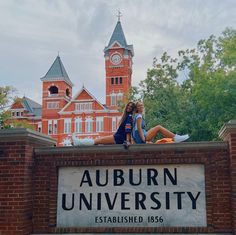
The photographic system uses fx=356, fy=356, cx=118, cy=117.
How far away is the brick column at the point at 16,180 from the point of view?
20.8 feet

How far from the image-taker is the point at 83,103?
57.8 metres

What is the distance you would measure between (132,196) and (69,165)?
131cm

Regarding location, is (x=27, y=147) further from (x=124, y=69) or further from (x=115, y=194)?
(x=124, y=69)

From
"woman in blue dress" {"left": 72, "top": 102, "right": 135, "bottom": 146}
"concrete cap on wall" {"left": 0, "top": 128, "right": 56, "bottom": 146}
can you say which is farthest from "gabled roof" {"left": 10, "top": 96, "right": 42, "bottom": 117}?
"woman in blue dress" {"left": 72, "top": 102, "right": 135, "bottom": 146}

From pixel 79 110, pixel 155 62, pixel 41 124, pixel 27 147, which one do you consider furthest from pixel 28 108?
pixel 27 147

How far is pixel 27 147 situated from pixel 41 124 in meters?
56.0

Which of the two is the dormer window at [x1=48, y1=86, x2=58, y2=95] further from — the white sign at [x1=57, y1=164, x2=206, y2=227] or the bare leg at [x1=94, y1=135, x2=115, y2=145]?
the white sign at [x1=57, y1=164, x2=206, y2=227]

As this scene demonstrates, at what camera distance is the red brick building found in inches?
2235

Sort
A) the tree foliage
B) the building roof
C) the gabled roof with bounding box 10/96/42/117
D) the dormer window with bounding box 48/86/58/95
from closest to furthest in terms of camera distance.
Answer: the tree foliage, the dormer window with bounding box 48/86/58/95, the gabled roof with bounding box 10/96/42/117, the building roof

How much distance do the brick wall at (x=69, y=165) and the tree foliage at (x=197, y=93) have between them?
47.7ft

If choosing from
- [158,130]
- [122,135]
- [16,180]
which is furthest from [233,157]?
[16,180]

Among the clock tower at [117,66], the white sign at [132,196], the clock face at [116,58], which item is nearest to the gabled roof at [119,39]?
the clock tower at [117,66]

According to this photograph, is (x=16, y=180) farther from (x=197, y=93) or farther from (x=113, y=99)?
(x=113, y=99)

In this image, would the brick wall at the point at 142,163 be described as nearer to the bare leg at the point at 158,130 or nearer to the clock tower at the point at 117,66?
the bare leg at the point at 158,130
